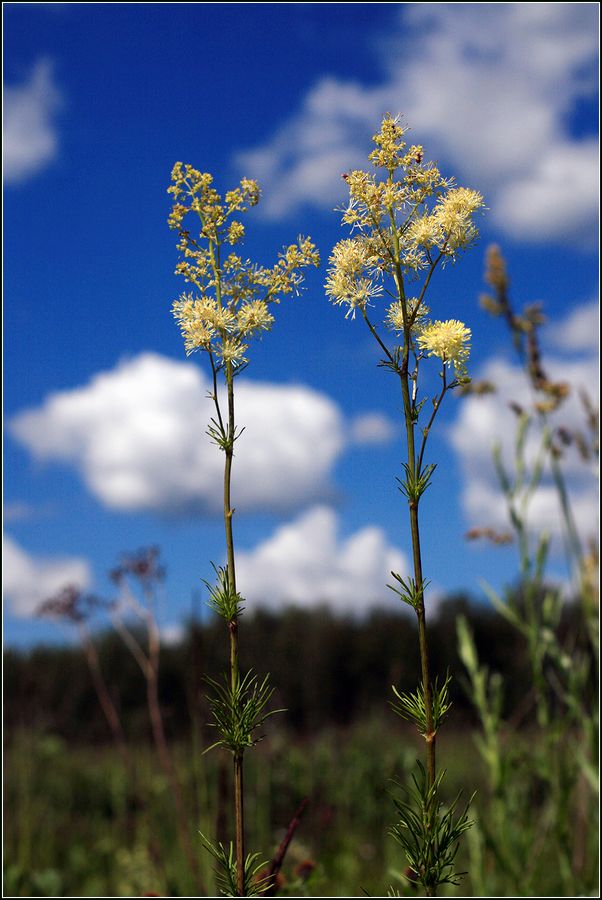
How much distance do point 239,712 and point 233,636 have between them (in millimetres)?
155

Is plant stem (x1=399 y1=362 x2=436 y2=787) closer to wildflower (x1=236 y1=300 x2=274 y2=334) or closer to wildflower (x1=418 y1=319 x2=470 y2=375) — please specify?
wildflower (x1=418 y1=319 x2=470 y2=375)

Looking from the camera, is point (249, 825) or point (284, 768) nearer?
point (284, 768)

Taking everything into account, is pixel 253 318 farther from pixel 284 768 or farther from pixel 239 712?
pixel 284 768

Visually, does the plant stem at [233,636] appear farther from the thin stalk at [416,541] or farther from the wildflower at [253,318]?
the thin stalk at [416,541]

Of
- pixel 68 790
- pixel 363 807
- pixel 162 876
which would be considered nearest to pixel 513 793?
pixel 162 876

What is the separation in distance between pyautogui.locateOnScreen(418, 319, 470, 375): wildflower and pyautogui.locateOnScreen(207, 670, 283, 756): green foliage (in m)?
0.55

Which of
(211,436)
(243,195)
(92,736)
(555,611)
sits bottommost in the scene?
(92,736)

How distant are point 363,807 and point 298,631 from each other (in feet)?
38.3

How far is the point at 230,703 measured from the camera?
126cm

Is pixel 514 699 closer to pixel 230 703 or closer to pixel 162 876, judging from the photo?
pixel 162 876

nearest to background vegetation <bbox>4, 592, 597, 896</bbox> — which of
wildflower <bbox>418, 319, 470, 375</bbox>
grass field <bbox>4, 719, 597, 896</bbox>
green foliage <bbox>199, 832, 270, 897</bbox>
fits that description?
grass field <bbox>4, 719, 597, 896</bbox>

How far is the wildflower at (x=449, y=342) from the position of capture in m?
1.26

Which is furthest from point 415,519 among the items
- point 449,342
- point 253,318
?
point 253,318

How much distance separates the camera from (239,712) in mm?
1260
